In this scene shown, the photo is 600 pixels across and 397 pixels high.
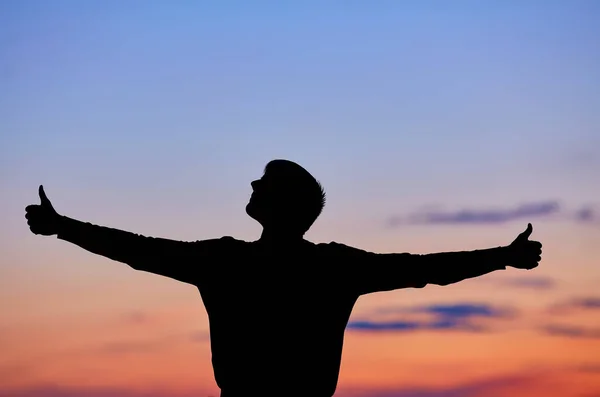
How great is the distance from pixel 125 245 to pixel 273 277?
3.20 feet

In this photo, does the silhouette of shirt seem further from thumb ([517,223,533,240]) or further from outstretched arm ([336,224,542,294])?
thumb ([517,223,533,240])

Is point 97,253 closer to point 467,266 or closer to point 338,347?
point 338,347

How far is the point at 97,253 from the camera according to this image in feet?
25.9

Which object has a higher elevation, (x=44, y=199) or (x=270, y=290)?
(x=44, y=199)

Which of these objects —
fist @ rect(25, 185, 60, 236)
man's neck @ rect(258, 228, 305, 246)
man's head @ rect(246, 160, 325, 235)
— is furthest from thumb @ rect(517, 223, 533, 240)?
fist @ rect(25, 185, 60, 236)

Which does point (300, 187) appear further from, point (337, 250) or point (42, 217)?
point (42, 217)

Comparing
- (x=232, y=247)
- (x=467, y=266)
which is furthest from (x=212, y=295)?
(x=467, y=266)

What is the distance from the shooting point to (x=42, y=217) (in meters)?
7.99

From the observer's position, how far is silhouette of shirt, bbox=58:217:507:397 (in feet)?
26.0

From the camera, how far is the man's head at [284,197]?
317 inches

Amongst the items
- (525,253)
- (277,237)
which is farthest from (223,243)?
(525,253)

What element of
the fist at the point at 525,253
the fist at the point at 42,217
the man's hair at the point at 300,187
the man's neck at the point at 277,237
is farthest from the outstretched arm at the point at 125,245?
the fist at the point at 525,253

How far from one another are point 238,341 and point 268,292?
0.38 m

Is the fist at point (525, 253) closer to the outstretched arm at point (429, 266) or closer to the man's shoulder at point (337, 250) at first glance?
the outstretched arm at point (429, 266)
